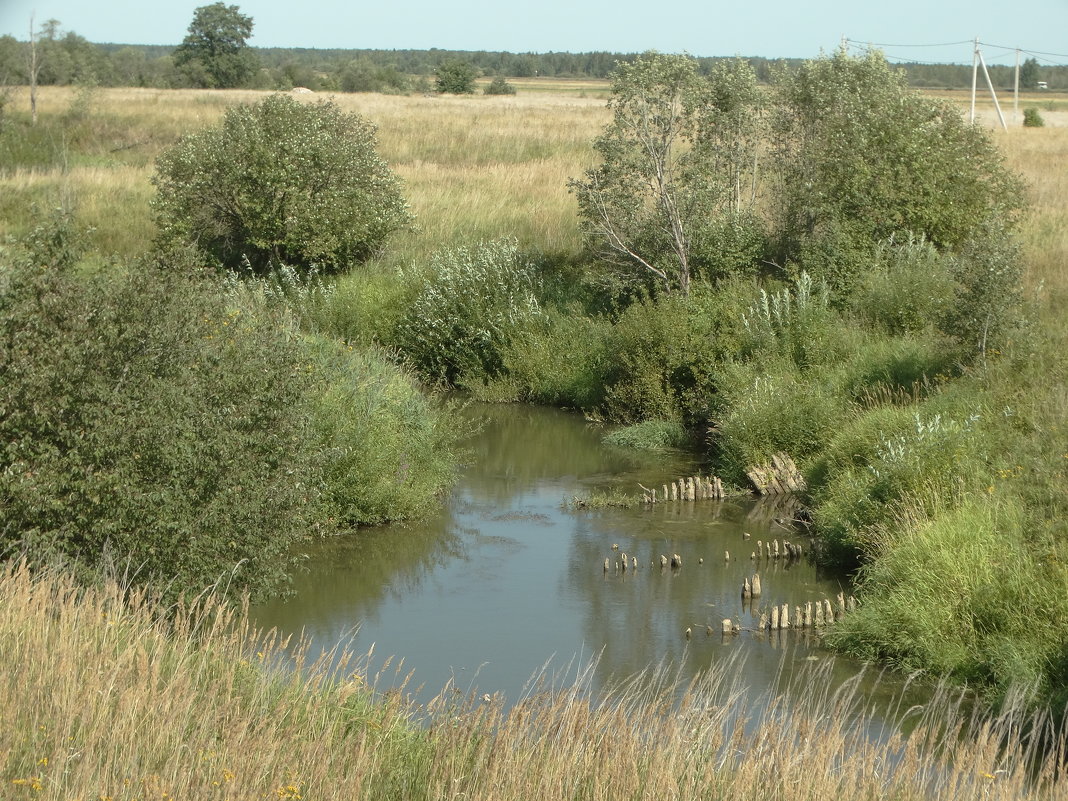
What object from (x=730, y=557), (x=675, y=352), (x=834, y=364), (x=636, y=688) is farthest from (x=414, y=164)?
(x=636, y=688)

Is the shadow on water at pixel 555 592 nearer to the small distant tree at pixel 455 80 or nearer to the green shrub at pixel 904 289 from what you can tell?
the green shrub at pixel 904 289

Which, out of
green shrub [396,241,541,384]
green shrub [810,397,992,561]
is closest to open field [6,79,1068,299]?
green shrub [396,241,541,384]

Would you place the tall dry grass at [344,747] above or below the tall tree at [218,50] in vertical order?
below

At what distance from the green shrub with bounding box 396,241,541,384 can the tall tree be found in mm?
62382

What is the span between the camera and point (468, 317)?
25.5 metres

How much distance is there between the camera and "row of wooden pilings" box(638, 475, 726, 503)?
17844 mm

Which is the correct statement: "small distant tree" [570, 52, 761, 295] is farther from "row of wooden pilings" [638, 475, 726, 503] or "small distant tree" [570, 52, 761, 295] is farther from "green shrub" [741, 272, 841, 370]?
"row of wooden pilings" [638, 475, 726, 503]

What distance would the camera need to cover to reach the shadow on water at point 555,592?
1191 centimetres

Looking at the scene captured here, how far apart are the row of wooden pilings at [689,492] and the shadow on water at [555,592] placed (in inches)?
9.4

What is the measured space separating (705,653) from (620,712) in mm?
5782

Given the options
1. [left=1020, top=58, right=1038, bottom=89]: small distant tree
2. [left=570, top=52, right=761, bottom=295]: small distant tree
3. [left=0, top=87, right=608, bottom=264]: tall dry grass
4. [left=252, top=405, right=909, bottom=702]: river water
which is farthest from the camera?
[left=1020, top=58, right=1038, bottom=89]: small distant tree

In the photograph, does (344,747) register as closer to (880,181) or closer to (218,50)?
(880,181)

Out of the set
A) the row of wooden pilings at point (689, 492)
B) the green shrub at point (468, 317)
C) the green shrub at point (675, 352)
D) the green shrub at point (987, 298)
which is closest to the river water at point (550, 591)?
the row of wooden pilings at point (689, 492)

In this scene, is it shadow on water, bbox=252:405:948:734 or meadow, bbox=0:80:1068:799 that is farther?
shadow on water, bbox=252:405:948:734
